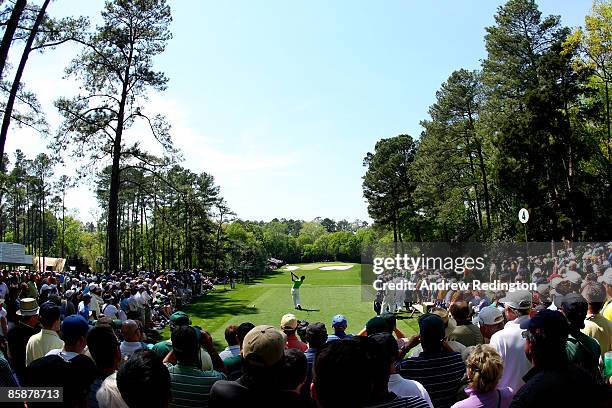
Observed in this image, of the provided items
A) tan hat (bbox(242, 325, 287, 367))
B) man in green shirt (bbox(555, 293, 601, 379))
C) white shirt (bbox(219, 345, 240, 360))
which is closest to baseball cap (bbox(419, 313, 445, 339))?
man in green shirt (bbox(555, 293, 601, 379))

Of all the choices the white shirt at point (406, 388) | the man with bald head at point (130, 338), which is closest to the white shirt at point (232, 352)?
the man with bald head at point (130, 338)

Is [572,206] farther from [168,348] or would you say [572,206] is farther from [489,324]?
[168,348]

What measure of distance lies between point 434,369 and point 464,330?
70.2 inches

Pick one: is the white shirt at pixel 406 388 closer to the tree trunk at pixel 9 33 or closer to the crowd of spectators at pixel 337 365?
the crowd of spectators at pixel 337 365

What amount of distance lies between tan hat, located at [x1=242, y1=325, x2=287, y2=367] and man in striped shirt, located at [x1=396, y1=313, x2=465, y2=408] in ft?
5.71

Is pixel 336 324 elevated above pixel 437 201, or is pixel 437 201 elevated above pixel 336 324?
pixel 437 201

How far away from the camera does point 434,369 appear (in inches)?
182

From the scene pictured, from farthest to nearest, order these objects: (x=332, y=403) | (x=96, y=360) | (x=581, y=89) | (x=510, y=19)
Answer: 1. (x=510, y=19)
2. (x=581, y=89)
3. (x=96, y=360)
4. (x=332, y=403)

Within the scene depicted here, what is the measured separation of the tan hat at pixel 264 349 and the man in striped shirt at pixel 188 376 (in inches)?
40.3

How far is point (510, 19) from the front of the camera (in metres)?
36.7

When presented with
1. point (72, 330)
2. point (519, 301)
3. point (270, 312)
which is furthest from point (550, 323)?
point (270, 312)

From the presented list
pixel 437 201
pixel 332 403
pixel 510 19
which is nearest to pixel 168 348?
pixel 332 403

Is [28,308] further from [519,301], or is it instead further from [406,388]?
[519,301]

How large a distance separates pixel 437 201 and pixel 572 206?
18.1 metres
